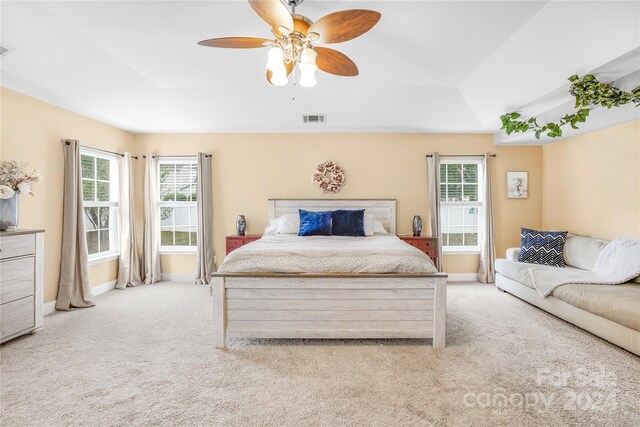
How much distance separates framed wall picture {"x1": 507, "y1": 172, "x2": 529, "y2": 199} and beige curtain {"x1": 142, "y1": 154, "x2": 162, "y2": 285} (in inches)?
221

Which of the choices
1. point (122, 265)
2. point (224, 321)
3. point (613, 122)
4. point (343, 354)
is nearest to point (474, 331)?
point (343, 354)

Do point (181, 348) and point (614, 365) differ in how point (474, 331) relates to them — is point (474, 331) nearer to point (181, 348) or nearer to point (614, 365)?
point (614, 365)

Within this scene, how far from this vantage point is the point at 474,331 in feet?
10.0

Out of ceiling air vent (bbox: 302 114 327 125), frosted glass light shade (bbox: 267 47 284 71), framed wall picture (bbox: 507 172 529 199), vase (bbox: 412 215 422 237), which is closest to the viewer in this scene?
frosted glass light shade (bbox: 267 47 284 71)

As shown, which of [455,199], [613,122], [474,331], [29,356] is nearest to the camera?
[29,356]

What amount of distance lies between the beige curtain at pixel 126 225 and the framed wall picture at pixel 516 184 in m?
5.85

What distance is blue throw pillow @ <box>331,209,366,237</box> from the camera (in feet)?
14.2

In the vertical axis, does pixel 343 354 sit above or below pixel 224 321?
below

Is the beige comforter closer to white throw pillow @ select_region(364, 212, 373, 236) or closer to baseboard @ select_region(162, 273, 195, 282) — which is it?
white throw pillow @ select_region(364, 212, 373, 236)

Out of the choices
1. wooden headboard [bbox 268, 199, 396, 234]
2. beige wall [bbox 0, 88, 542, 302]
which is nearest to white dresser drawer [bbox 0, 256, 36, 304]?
beige wall [bbox 0, 88, 542, 302]

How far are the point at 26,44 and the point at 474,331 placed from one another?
474 centimetres

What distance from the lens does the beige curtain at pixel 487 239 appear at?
4.99 m

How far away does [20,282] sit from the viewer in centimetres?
284

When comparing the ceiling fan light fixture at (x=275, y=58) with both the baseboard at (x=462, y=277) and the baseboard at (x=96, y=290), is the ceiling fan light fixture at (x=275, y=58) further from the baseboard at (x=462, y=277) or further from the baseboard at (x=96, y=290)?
the baseboard at (x=462, y=277)
